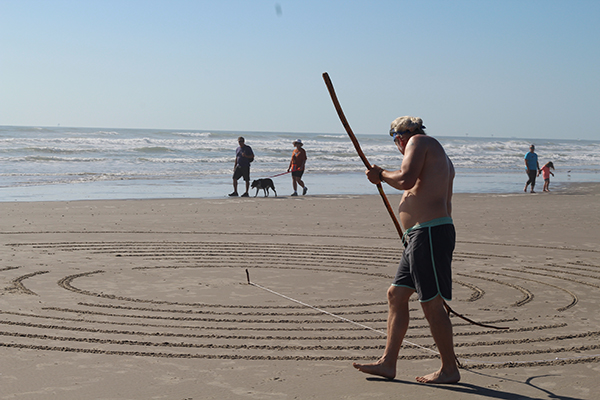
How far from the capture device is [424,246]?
13.4 feet

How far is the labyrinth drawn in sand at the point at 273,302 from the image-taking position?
190 inches

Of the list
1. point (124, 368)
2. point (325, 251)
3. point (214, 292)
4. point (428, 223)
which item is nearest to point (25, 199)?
point (325, 251)

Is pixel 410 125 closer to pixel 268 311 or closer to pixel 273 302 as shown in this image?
pixel 268 311

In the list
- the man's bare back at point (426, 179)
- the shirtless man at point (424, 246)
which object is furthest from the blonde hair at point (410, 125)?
the man's bare back at point (426, 179)

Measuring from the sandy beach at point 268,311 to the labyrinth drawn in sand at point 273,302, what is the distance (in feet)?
0.08

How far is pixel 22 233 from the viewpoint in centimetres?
1080

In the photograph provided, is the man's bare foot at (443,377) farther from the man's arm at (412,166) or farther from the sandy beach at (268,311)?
the man's arm at (412,166)

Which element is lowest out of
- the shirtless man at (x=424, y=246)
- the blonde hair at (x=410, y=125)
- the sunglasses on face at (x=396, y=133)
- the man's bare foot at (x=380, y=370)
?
the man's bare foot at (x=380, y=370)

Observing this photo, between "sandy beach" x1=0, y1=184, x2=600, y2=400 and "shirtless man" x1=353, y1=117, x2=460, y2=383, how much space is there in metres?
0.19

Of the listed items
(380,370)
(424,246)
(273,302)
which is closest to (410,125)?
(424,246)

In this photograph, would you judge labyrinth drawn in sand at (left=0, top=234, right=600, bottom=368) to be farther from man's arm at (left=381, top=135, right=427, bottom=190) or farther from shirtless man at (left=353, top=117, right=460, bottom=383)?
man's arm at (left=381, top=135, right=427, bottom=190)

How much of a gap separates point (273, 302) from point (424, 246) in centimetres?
258

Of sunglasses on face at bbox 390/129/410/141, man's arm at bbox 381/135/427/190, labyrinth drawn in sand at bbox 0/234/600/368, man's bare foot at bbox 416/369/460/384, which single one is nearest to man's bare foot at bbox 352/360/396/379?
man's bare foot at bbox 416/369/460/384

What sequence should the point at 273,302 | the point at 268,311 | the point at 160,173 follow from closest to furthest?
the point at 268,311 → the point at 273,302 → the point at 160,173
